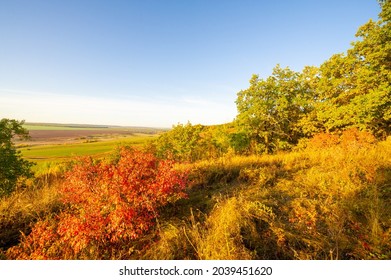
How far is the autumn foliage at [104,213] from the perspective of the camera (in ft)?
10.5

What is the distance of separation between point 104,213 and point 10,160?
873cm

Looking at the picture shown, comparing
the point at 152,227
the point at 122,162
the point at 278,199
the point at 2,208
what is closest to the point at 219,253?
the point at 152,227

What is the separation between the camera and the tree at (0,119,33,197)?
8391 mm

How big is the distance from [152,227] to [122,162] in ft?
5.24

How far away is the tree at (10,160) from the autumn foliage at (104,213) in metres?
6.86

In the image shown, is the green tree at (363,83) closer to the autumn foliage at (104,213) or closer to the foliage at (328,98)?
the foliage at (328,98)

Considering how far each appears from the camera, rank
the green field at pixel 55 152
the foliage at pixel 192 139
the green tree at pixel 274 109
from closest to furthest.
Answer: the green tree at pixel 274 109 < the foliage at pixel 192 139 < the green field at pixel 55 152

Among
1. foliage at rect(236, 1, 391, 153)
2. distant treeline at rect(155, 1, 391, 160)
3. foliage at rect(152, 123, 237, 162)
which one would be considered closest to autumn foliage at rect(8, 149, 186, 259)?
distant treeline at rect(155, 1, 391, 160)

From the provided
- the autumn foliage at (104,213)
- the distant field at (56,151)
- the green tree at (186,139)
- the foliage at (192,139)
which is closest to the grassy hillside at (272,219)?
the autumn foliage at (104,213)

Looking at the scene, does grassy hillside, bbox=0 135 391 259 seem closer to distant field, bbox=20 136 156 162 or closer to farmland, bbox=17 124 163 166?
farmland, bbox=17 124 163 166

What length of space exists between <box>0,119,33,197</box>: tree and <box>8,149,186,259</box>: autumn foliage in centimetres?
686

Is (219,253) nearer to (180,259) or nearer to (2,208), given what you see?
(180,259)

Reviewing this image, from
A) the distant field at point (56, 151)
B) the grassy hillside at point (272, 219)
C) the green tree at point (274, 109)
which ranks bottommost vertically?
the distant field at point (56, 151)

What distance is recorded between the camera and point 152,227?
12.7 feet
